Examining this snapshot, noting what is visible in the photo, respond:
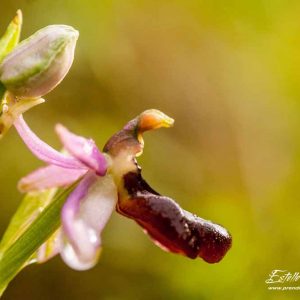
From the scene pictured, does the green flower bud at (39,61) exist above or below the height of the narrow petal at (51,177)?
above

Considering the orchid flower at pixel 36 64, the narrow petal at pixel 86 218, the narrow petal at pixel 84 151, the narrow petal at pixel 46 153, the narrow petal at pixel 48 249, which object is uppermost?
the orchid flower at pixel 36 64

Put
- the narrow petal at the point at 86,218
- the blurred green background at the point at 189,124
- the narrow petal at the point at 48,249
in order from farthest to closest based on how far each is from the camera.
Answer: the blurred green background at the point at 189,124, the narrow petal at the point at 48,249, the narrow petal at the point at 86,218

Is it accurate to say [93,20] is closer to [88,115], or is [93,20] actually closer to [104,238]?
[88,115]

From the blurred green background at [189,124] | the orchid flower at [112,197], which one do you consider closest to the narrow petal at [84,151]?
the orchid flower at [112,197]

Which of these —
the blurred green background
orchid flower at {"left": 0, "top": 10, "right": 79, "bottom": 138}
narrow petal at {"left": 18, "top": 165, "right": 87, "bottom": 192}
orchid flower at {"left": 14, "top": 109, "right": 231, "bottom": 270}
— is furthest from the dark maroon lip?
the blurred green background

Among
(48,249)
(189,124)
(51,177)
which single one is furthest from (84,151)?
(189,124)

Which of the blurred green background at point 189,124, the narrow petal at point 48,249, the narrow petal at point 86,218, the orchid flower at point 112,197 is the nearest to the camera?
the narrow petal at point 86,218

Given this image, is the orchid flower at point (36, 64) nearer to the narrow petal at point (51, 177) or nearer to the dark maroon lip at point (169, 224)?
the narrow petal at point (51, 177)

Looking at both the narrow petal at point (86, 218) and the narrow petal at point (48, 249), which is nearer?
the narrow petal at point (86, 218)
